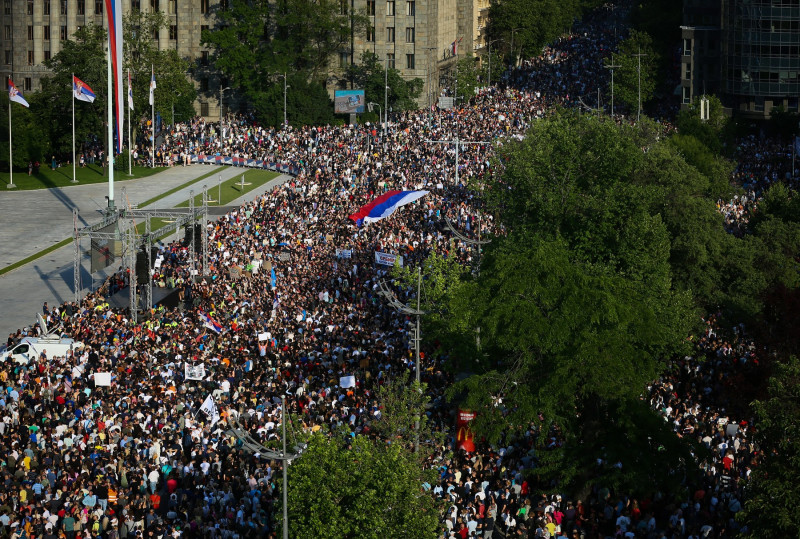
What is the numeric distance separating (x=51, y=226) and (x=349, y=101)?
133 ft

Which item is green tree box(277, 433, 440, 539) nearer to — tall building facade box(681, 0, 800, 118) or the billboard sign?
tall building facade box(681, 0, 800, 118)

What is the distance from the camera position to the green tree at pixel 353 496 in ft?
100

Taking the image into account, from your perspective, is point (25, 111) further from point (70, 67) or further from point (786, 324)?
point (786, 324)

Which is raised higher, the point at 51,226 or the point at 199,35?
the point at 199,35

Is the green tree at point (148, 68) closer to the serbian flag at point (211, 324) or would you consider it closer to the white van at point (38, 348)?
the serbian flag at point (211, 324)

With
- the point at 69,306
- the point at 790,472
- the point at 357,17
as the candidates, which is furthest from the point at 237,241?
the point at 357,17

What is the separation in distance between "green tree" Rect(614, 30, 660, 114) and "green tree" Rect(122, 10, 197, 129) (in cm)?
3921

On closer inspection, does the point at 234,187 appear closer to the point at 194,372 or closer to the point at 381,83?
the point at 381,83

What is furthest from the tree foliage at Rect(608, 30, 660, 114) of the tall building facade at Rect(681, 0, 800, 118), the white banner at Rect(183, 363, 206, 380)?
the white banner at Rect(183, 363, 206, 380)

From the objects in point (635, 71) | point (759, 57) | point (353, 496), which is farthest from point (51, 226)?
point (353, 496)

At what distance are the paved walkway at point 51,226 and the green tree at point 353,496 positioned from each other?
3300 cm

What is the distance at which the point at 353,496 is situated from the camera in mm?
A: 31062

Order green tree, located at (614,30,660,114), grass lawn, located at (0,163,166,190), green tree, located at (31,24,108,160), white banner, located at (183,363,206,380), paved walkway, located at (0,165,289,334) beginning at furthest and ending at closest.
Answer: green tree, located at (614,30,660,114)
green tree, located at (31,24,108,160)
grass lawn, located at (0,163,166,190)
paved walkway, located at (0,165,289,334)
white banner, located at (183,363,206,380)

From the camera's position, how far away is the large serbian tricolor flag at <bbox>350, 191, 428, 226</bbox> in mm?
67750
